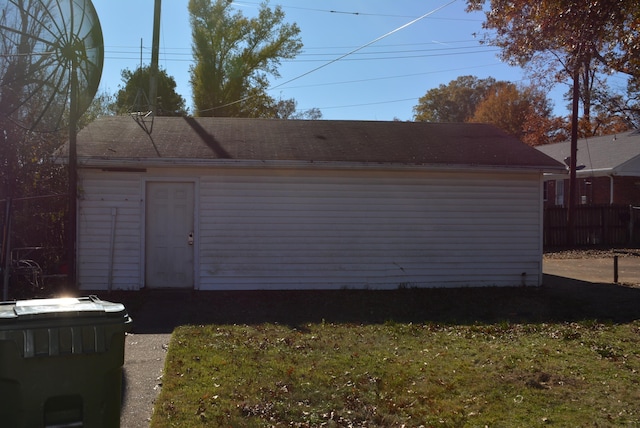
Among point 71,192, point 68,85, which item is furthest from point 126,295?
point 68,85

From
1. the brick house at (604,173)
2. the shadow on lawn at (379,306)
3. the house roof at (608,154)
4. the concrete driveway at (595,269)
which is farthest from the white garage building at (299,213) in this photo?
the brick house at (604,173)

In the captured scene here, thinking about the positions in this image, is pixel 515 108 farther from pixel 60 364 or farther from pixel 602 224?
pixel 60 364

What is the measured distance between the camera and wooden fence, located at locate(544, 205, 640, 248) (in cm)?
2455

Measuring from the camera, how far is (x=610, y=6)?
8.85 metres

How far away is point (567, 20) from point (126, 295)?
8.81 metres

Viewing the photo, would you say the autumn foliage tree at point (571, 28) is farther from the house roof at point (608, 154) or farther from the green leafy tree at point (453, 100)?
the green leafy tree at point (453, 100)

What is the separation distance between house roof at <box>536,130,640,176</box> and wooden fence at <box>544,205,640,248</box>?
119 inches

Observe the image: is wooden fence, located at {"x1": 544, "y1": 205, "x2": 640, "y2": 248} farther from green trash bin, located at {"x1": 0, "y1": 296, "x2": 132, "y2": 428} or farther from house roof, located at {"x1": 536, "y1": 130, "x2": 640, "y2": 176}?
green trash bin, located at {"x1": 0, "y1": 296, "x2": 132, "y2": 428}

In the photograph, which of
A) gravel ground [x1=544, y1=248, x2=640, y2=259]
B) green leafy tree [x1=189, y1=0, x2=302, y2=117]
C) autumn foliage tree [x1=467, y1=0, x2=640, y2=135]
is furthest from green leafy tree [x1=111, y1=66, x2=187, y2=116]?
autumn foliage tree [x1=467, y1=0, x2=640, y2=135]

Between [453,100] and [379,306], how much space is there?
53.1 metres

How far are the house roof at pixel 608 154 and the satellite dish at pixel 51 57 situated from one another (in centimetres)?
2461

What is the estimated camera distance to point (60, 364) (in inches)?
153

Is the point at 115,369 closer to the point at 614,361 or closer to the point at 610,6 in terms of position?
the point at 614,361

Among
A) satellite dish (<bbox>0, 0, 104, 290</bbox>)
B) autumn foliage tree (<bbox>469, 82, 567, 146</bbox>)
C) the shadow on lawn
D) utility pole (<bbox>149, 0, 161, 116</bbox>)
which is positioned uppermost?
autumn foliage tree (<bbox>469, 82, 567, 146</bbox>)
